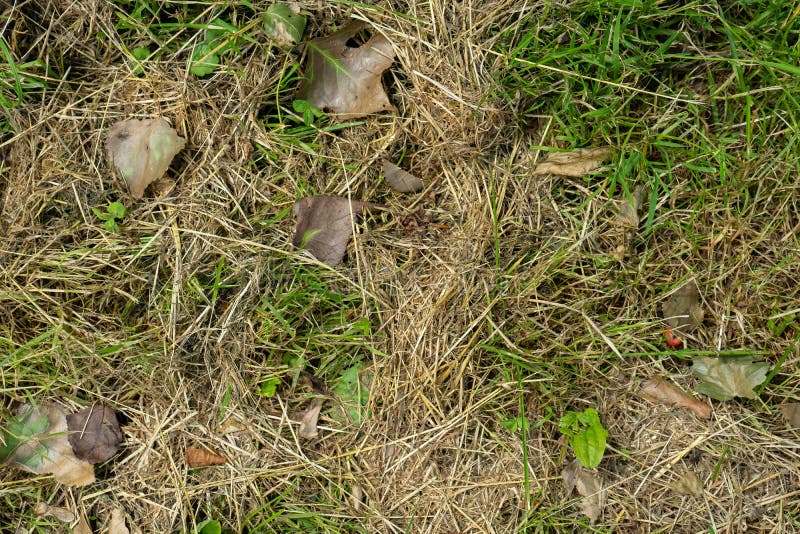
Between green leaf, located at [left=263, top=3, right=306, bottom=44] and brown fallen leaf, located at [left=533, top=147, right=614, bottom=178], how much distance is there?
102cm

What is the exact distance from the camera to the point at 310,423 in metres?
2.60

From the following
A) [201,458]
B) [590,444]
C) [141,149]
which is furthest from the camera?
[141,149]

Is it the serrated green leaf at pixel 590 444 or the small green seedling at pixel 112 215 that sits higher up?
the small green seedling at pixel 112 215

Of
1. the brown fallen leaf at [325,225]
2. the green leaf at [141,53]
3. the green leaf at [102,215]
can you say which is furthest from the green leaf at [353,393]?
the green leaf at [141,53]

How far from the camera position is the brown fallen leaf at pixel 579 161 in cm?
261

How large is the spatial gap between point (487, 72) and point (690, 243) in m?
0.94

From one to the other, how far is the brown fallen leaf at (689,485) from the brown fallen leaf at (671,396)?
21 cm

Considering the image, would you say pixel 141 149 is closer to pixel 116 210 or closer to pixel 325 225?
pixel 116 210

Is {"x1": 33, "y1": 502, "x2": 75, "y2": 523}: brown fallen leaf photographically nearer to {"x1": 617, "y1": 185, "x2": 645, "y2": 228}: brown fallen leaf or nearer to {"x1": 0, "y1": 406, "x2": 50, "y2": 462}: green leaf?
→ {"x1": 0, "y1": 406, "x2": 50, "y2": 462}: green leaf

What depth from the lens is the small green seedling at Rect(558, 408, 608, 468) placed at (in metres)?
2.46

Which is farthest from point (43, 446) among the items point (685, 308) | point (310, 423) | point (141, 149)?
point (685, 308)

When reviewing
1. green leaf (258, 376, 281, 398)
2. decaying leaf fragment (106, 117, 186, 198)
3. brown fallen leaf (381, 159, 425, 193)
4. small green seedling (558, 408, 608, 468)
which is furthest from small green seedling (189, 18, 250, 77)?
small green seedling (558, 408, 608, 468)

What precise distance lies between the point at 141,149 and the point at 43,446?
3.70ft

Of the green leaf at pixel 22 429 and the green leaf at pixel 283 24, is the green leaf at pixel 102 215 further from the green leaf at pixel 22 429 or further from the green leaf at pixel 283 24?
the green leaf at pixel 283 24
